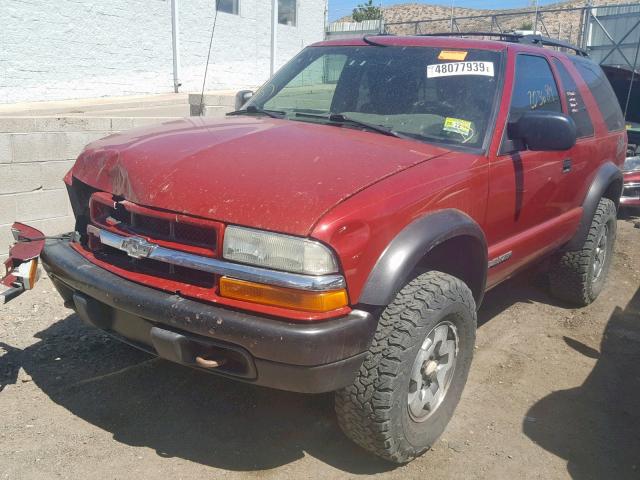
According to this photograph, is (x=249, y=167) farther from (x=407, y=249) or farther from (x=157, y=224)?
(x=407, y=249)

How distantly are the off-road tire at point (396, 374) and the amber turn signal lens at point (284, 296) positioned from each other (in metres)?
0.32

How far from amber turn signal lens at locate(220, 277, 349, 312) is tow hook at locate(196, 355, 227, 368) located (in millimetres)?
281

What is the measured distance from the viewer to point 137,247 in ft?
8.55

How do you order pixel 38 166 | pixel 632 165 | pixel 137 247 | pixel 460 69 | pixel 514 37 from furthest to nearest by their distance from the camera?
pixel 632 165 → pixel 38 166 → pixel 514 37 → pixel 460 69 → pixel 137 247

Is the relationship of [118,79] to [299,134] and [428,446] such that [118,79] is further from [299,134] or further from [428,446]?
[428,446]

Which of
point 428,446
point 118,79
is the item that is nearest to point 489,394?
point 428,446

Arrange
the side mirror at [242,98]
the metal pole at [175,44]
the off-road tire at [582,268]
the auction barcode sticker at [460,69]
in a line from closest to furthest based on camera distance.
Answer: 1. the auction barcode sticker at [460,69]
2. the side mirror at [242,98]
3. the off-road tire at [582,268]
4. the metal pole at [175,44]

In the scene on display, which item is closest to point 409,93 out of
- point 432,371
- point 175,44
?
point 432,371

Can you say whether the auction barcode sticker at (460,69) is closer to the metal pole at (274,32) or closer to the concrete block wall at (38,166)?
the concrete block wall at (38,166)

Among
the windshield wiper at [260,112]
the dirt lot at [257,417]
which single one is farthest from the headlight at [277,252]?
the windshield wiper at [260,112]

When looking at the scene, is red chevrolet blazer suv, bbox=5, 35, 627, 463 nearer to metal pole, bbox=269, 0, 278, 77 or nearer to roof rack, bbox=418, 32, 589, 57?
roof rack, bbox=418, 32, 589, 57

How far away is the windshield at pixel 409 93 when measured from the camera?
3.33 meters

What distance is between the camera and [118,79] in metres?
13.0

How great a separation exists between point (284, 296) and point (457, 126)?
1549 millimetres
